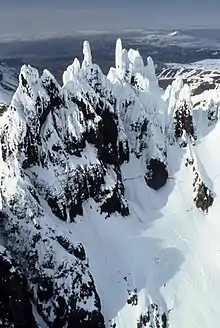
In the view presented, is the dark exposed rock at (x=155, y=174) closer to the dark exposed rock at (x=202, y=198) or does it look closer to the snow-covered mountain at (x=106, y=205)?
the snow-covered mountain at (x=106, y=205)

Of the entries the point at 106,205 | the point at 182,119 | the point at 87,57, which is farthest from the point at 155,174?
the point at 87,57

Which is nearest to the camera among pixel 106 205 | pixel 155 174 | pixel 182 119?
pixel 106 205

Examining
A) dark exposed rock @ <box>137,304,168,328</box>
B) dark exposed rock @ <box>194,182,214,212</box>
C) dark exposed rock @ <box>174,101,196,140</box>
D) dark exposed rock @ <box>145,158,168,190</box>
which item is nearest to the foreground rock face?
dark exposed rock @ <box>137,304,168,328</box>

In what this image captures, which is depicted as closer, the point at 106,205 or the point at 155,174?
the point at 106,205

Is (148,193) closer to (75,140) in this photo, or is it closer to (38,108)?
(75,140)

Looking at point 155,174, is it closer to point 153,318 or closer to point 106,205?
point 106,205

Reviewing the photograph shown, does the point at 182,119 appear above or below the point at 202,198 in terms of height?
above
